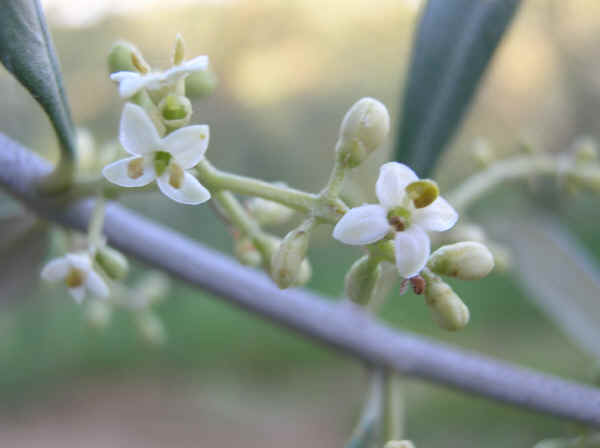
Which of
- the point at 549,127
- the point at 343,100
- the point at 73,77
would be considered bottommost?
the point at 343,100

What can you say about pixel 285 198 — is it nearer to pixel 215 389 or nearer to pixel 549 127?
pixel 549 127

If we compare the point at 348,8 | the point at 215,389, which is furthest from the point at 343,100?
the point at 215,389

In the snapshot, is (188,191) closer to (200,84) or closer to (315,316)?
(200,84)

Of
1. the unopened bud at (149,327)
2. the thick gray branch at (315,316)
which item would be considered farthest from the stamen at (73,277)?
the unopened bud at (149,327)

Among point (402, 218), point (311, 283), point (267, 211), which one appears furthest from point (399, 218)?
point (311, 283)

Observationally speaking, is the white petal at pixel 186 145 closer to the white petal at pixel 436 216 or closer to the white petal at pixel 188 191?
the white petal at pixel 188 191
